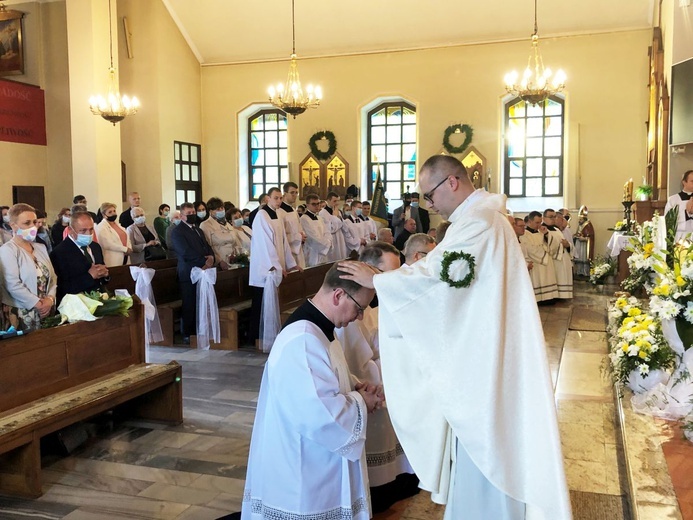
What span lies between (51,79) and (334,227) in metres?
8.19

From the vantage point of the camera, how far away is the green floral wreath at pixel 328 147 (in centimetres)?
1836

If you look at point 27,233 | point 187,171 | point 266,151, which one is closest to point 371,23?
point 266,151

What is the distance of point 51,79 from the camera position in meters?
16.4

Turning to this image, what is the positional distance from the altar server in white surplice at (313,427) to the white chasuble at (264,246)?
524 centimetres

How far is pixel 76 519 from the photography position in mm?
3828

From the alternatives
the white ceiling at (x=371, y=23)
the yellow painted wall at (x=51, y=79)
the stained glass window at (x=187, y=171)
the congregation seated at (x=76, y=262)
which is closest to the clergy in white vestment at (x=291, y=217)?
the congregation seated at (x=76, y=262)

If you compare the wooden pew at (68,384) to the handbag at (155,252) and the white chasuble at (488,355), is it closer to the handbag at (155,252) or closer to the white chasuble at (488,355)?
the white chasuble at (488,355)

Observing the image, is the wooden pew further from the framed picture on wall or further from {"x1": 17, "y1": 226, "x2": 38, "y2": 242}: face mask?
the framed picture on wall

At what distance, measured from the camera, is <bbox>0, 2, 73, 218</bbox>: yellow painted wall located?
1634 centimetres

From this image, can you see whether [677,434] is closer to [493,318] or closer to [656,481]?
[656,481]

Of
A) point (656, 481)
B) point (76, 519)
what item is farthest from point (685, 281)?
point (76, 519)

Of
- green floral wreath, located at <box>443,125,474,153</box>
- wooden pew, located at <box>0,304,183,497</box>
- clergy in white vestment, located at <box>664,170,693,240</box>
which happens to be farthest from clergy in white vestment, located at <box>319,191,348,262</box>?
wooden pew, located at <box>0,304,183,497</box>

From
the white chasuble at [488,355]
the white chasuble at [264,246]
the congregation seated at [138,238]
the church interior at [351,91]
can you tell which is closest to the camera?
the white chasuble at [488,355]

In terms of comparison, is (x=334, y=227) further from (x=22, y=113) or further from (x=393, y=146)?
(x=22, y=113)
